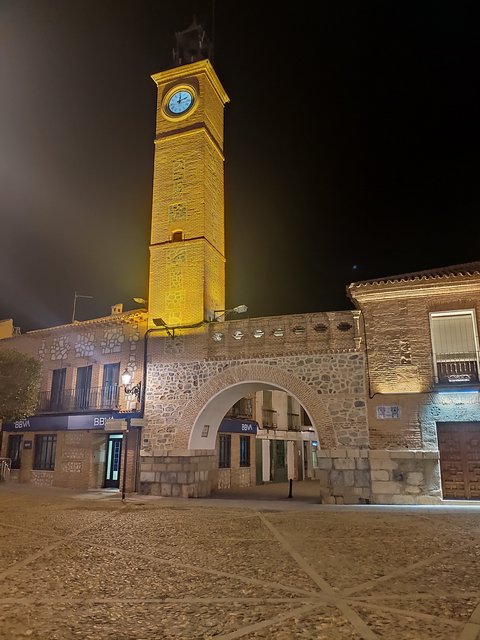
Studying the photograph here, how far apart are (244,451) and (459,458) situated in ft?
34.4

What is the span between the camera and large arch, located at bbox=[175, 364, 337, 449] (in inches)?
526

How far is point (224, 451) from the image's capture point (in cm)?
1991

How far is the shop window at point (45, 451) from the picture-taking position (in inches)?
720

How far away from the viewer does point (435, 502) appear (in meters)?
12.0

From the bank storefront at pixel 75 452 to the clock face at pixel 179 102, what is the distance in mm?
11443

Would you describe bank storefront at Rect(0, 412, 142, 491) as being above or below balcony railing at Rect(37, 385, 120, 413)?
below

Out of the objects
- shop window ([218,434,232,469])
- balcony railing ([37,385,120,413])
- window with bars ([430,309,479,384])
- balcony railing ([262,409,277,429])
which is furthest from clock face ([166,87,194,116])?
balcony railing ([262,409,277,429])

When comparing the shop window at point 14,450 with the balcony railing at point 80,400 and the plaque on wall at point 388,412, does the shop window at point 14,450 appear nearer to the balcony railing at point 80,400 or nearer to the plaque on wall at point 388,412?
the balcony railing at point 80,400

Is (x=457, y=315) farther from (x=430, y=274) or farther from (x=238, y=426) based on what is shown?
(x=238, y=426)

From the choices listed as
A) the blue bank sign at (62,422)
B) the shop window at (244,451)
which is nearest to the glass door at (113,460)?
the blue bank sign at (62,422)

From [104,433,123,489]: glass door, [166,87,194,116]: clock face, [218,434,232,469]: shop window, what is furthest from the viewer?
[218,434,232,469]: shop window

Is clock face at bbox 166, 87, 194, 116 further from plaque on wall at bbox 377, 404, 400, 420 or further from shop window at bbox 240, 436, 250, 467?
shop window at bbox 240, 436, 250, 467

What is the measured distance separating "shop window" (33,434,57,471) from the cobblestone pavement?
8.51m

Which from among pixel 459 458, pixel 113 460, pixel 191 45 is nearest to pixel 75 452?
pixel 113 460
